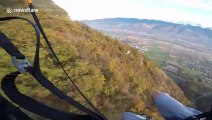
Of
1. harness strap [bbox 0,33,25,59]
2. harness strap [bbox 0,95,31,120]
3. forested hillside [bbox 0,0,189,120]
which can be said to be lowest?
forested hillside [bbox 0,0,189,120]

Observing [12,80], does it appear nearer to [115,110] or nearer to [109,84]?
[115,110]

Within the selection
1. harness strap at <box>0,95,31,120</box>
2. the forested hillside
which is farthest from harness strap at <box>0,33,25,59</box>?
the forested hillside

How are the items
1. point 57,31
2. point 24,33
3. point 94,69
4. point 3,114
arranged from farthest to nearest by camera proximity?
point 57,31 < point 24,33 < point 94,69 < point 3,114

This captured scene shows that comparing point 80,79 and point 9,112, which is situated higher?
point 9,112

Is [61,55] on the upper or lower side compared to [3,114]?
lower

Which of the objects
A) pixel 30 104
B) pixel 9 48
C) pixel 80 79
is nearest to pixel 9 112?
pixel 30 104

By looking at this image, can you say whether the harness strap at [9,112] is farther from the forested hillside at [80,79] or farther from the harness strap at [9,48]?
the forested hillside at [80,79]

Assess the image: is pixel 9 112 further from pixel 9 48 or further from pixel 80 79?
pixel 80 79

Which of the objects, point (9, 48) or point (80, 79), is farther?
point (80, 79)

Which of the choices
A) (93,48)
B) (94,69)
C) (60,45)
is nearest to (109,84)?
(94,69)

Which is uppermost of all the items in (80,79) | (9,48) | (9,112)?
(9,48)

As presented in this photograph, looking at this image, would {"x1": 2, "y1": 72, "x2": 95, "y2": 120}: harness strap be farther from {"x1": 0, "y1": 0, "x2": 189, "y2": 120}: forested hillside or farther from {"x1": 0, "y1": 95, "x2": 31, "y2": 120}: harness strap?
{"x1": 0, "y1": 0, "x2": 189, "y2": 120}: forested hillside
